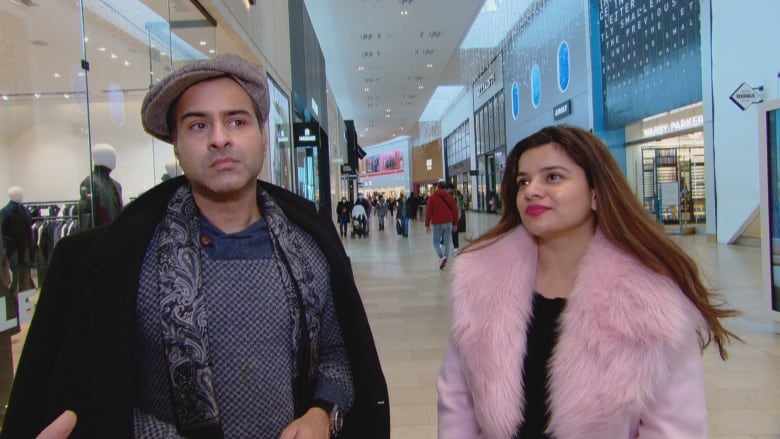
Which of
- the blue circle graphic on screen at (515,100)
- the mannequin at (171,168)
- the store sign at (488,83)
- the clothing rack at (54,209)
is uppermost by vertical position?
the store sign at (488,83)

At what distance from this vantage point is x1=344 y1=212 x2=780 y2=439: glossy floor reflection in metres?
3.07

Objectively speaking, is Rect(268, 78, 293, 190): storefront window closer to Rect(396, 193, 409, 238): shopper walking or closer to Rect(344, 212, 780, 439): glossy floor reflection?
Rect(344, 212, 780, 439): glossy floor reflection

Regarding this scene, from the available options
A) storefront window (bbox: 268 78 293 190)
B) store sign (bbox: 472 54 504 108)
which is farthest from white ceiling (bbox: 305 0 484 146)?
storefront window (bbox: 268 78 293 190)

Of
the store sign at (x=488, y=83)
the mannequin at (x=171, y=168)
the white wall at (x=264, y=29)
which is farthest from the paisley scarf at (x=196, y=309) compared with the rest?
the store sign at (x=488, y=83)

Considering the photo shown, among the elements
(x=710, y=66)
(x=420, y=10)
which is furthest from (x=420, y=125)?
(x=710, y=66)

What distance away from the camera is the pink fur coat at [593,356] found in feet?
3.95

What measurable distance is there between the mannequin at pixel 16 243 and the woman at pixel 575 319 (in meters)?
2.57

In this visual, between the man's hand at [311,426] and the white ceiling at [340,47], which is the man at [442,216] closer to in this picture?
the white ceiling at [340,47]

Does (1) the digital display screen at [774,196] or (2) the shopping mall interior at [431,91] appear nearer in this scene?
(2) the shopping mall interior at [431,91]

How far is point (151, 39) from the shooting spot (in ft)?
15.5

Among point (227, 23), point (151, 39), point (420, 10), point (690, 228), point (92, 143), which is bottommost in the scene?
point (690, 228)

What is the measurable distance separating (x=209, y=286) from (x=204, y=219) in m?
0.19

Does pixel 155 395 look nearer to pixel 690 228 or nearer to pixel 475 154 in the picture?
pixel 690 228

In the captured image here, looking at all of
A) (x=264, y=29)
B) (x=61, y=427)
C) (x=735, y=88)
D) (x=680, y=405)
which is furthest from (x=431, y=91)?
(x=61, y=427)
